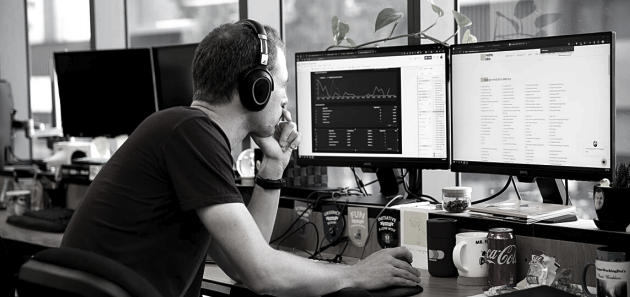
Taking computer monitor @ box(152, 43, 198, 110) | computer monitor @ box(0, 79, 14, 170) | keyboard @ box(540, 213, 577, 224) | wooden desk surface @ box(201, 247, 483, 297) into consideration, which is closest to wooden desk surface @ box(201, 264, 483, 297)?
wooden desk surface @ box(201, 247, 483, 297)

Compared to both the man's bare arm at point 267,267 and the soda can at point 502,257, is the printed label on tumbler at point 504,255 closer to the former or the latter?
the soda can at point 502,257

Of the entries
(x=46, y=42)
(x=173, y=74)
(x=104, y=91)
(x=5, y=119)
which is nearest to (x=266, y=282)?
(x=173, y=74)

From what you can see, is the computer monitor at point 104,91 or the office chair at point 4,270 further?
the computer monitor at point 104,91

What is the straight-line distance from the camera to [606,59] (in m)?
1.61

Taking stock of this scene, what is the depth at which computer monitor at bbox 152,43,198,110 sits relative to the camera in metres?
2.72

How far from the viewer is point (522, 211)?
5.70 feet

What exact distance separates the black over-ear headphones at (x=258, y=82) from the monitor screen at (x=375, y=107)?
60 centimetres

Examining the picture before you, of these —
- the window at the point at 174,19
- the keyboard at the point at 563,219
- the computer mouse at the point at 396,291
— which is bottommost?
the computer mouse at the point at 396,291

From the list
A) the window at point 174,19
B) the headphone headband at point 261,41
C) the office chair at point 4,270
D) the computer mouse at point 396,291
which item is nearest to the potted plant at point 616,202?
the computer mouse at point 396,291

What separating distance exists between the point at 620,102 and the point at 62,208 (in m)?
2.28

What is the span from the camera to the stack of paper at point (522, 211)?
A: 5.58 ft

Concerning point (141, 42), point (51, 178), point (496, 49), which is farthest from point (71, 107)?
point (496, 49)

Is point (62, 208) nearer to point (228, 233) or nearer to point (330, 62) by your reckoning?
point (330, 62)

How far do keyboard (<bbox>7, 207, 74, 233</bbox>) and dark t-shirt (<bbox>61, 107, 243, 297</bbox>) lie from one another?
1.38 meters
